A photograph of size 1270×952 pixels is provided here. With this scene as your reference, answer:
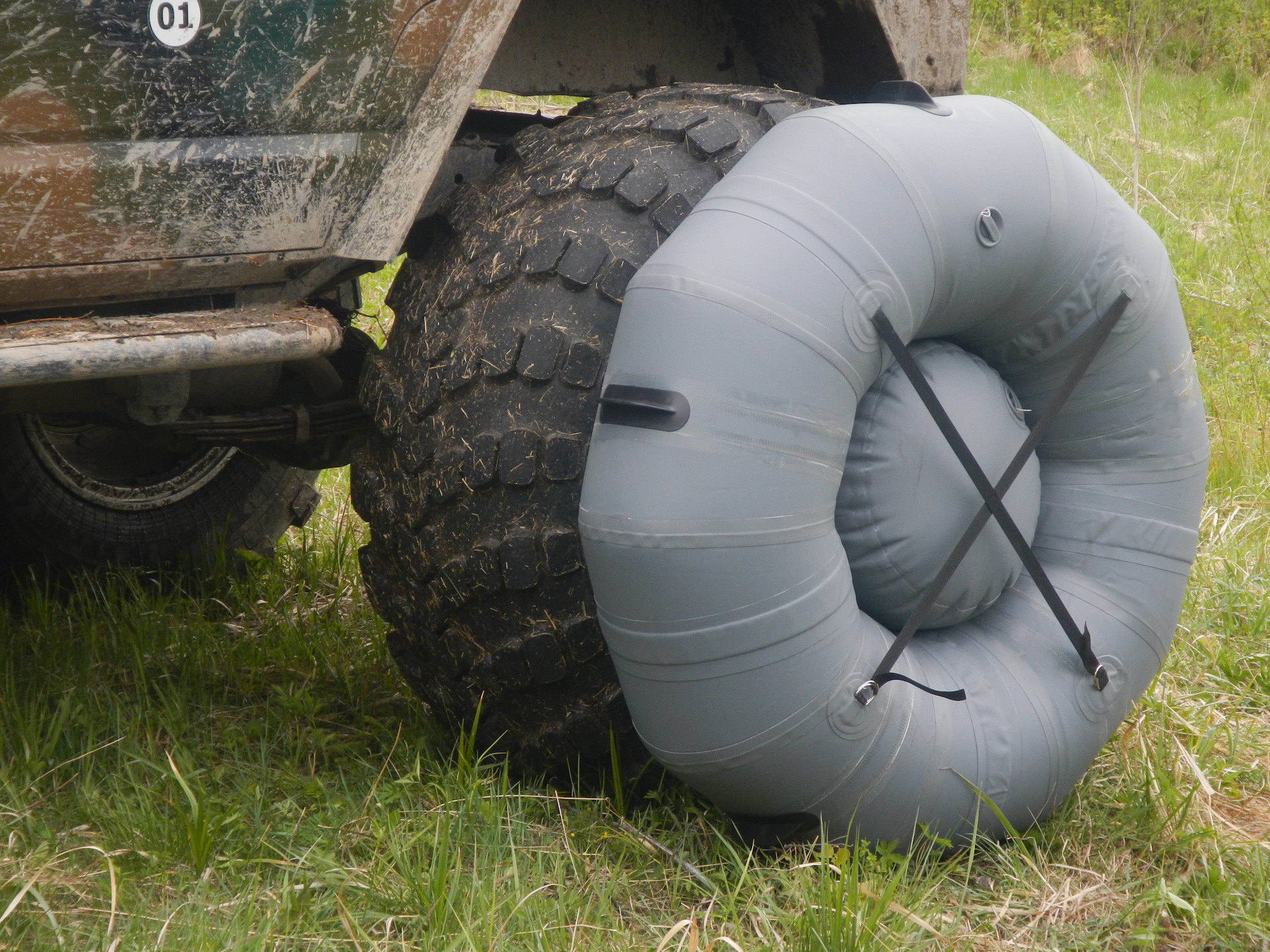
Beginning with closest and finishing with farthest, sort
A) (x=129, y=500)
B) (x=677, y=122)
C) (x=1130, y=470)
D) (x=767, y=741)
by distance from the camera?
(x=767, y=741) → (x=677, y=122) → (x=1130, y=470) → (x=129, y=500)

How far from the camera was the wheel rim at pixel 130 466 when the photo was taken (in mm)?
2594

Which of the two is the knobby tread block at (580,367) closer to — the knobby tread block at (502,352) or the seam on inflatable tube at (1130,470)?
the knobby tread block at (502,352)

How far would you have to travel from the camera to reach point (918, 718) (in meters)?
1.59

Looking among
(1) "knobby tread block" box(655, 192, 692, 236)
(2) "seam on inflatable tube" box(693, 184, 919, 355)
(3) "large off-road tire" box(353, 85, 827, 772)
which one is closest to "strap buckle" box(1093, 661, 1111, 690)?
(2) "seam on inflatable tube" box(693, 184, 919, 355)

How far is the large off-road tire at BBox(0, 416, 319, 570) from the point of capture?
246 cm

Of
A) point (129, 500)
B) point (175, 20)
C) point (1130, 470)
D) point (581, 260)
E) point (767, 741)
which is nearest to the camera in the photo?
point (175, 20)

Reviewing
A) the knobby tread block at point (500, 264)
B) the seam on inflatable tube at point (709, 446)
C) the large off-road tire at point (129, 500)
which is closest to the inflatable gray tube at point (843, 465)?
the seam on inflatable tube at point (709, 446)

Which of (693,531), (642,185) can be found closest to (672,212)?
(642,185)

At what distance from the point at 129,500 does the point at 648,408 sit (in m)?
1.66

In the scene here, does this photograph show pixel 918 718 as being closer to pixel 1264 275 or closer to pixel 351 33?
pixel 351 33

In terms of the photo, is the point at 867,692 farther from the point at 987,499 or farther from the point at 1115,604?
the point at 1115,604

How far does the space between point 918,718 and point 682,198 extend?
78 centimetres

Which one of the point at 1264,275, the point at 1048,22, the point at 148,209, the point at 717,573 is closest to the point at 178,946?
the point at 717,573

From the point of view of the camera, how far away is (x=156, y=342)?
4.40 ft
